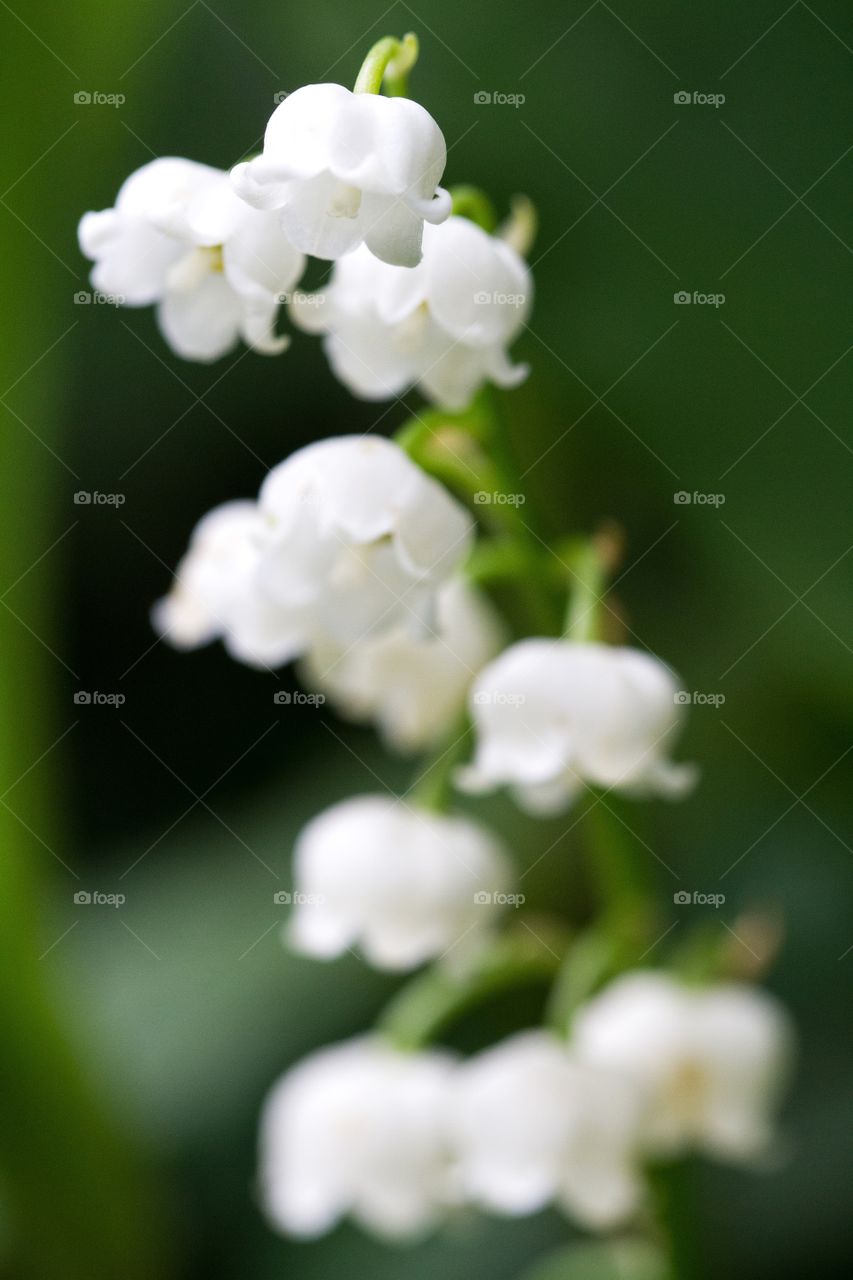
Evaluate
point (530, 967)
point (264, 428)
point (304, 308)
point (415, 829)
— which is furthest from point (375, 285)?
point (264, 428)

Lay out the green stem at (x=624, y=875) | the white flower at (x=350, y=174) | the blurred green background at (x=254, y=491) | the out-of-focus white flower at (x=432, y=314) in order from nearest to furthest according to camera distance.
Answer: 1. the white flower at (x=350, y=174)
2. the out-of-focus white flower at (x=432, y=314)
3. the green stem at (x=624, y=875)
4. the blurred green background at (x=254, y=491)

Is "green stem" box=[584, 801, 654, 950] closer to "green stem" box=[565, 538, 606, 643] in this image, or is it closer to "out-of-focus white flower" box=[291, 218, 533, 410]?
"green stem" box=[565, 538, 606, 643]

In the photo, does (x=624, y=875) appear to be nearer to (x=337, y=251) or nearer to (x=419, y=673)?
(x=419, y=673)

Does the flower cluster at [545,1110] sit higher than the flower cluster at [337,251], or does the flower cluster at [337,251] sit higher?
the flower cluster at [337,251]

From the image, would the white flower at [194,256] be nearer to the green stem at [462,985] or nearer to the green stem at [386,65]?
the green stem at [386,65]

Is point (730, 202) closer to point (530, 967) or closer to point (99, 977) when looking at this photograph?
point (530, 967)

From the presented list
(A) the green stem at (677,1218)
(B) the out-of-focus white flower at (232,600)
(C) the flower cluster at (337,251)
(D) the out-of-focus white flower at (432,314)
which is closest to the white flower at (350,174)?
(C) the flower cluster at (337,251)

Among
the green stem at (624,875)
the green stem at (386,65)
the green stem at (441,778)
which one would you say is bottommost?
the green stem at (441,778)

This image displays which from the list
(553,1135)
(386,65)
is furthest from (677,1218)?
(386,65)
